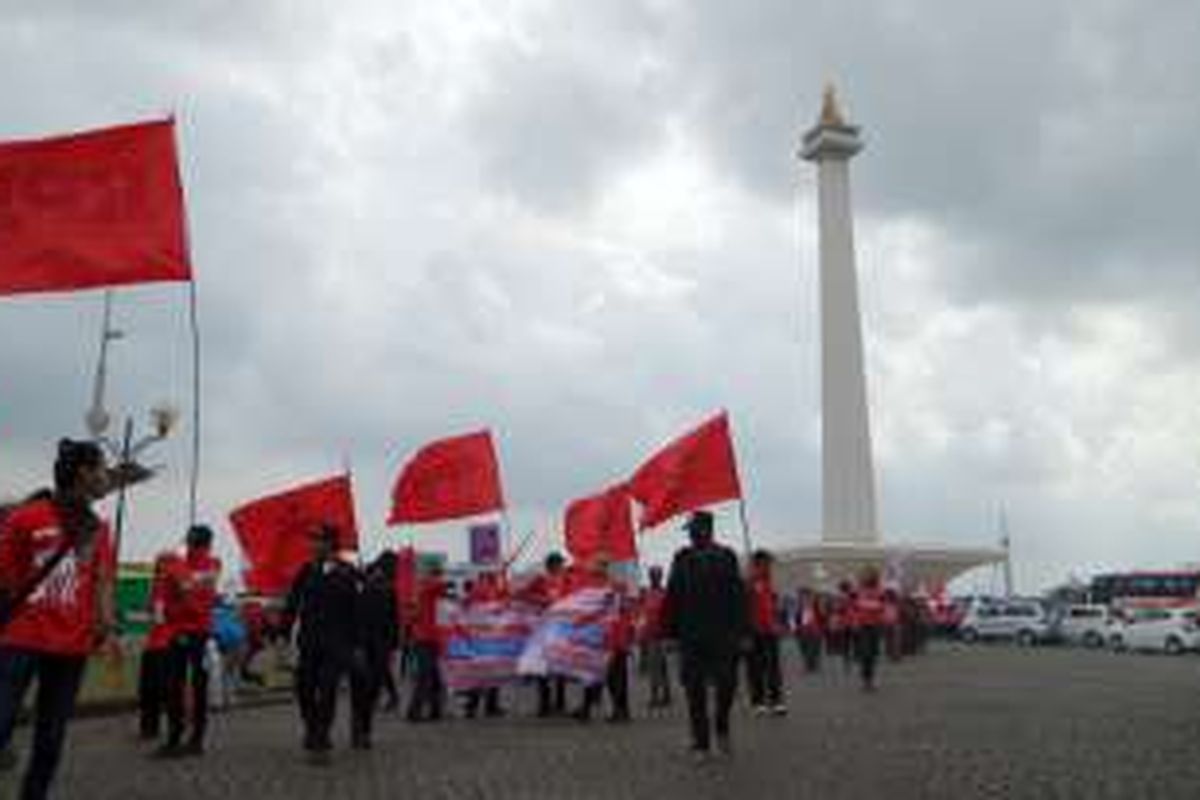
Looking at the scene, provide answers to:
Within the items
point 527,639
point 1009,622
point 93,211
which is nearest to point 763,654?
point 527,639

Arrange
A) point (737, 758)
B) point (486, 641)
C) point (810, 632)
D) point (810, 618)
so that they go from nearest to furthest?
point (737, 758), point (486, 641), point (810, 618), point (810, 632)

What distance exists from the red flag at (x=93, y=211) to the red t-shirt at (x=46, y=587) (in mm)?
3534

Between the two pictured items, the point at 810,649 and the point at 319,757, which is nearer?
the point at 319,757

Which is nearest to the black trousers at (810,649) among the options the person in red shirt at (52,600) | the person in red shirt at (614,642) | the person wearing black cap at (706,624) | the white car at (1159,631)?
the person in red shirt at (614,642)

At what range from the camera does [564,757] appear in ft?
42.7

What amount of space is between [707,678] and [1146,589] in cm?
6307

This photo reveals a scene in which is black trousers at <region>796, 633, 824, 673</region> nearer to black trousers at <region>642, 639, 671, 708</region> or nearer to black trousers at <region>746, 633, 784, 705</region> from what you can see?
black trousers at <region>642, 639, 671, 708</region>

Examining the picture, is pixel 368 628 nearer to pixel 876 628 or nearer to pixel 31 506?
pixel 31 506

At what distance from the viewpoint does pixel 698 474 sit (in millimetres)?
18938

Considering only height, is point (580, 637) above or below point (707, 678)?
above

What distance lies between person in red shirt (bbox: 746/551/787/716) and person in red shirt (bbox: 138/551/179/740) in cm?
598

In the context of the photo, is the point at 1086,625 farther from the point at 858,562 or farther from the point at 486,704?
the point at 486,704

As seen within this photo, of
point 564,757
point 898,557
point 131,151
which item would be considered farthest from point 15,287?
point 898,557

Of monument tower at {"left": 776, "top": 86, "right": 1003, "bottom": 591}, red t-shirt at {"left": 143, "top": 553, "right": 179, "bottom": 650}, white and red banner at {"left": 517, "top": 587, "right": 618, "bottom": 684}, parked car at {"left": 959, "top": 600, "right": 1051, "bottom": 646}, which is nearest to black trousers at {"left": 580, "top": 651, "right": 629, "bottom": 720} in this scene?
white and red banner at {"left": 517, "top": 587, "right": 618, "bottom": 684}
